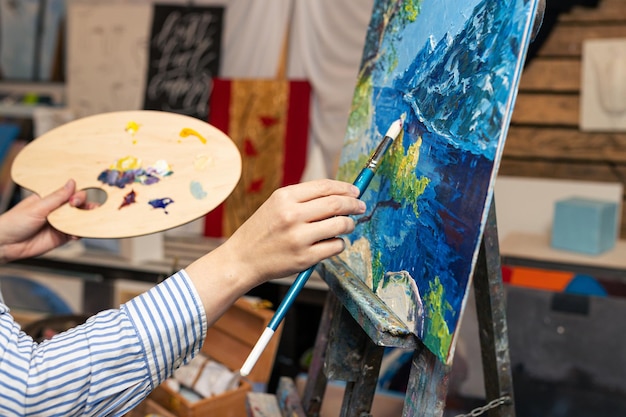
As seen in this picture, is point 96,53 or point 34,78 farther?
point 34,78

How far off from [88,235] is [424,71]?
659mm

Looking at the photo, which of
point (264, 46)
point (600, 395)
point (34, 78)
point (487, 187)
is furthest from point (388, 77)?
point (34, 78)

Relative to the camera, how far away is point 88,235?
1211 millimetres

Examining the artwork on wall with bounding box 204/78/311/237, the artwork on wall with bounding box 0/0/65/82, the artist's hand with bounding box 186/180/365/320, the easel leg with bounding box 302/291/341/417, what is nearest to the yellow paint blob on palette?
the artist's hand with bounding box 186/180/365/320

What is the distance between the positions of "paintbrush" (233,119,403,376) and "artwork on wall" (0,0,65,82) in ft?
10.2

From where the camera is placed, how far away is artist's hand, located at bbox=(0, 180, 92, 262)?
134 cm

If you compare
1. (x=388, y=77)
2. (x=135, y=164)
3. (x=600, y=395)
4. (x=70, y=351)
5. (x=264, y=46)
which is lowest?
(x=600, y=395)

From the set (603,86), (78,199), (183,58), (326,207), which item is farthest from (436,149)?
(183,58)

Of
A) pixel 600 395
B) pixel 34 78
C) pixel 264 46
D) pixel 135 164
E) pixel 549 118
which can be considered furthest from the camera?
pixel 34 78

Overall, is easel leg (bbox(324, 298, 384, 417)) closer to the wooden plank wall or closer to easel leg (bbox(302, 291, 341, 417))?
easel leg (bbox(302, 291, 341, 417))

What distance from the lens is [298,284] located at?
0.98 metres

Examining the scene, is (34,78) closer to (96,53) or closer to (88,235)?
(96,53)

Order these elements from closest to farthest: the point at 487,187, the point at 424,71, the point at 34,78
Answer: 1. the point at 487,187
2. the point at 424,71
3. the point at 34,78

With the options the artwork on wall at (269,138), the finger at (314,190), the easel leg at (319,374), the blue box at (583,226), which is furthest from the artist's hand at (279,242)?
the artwork on wall at (269,138)
